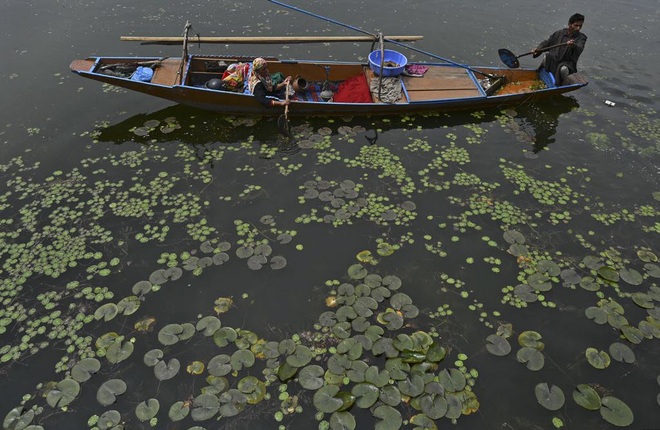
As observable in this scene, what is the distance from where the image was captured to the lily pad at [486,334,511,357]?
19.2 ft

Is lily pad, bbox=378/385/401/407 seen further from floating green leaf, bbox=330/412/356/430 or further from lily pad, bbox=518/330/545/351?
lily pad, bbox=518/330/545/351

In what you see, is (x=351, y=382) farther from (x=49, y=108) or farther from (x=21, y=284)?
(x=49, y=108)

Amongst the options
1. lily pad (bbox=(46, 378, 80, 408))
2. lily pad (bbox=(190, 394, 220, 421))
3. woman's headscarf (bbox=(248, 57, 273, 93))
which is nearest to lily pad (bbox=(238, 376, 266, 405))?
lily pad (bbox=(190, 394, 220, 421))

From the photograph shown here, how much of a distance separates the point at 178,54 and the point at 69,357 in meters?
8.99

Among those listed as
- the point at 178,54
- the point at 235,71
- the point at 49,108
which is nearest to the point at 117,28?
the point at 178,54

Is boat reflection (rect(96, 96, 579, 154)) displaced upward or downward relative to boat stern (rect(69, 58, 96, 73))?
downward

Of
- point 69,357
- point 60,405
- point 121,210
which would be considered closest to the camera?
point 60,405

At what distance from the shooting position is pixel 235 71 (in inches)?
372

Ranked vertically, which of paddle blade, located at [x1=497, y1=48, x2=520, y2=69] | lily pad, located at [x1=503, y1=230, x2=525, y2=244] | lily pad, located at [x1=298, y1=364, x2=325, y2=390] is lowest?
lily pad, located at [x1=298, y1=364, x2=325, y2=390]

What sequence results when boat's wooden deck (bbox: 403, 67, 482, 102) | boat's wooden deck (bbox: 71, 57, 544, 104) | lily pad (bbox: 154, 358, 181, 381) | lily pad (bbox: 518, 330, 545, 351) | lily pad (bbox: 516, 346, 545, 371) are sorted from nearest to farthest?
1. lily pad (bbox: 154, 358, 181, 381)
2. lily pad (bbox: 516, 346, 545, 371)
3. lily pad (bbox: 518, 330, 545, 351)
4. boat's wooden deck (bbox: 71, 57, 544, 104)
5. boat's wooden deck (bbox: 403, 67, 482, 102)

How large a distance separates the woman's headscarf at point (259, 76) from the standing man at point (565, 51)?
6301mm

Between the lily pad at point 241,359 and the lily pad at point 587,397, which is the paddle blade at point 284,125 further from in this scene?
the lily pad at point 587,397

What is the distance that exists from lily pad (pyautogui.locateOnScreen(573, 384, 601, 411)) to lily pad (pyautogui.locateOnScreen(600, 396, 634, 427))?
0.26 ft

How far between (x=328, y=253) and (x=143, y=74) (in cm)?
583
